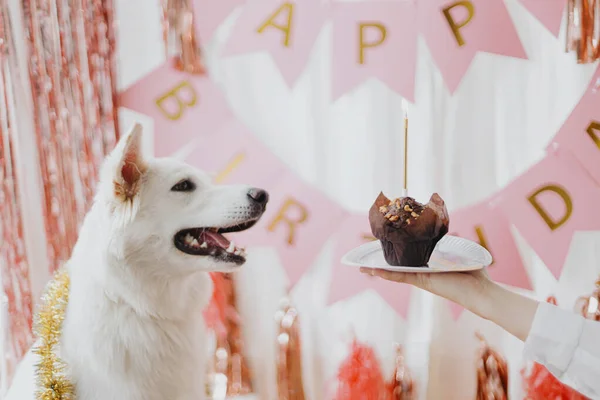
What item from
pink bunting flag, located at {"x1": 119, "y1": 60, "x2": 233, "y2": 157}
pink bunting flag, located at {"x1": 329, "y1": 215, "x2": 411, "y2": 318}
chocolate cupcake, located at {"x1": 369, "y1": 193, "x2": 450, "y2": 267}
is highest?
pink bunting flag, located at {"x1": 119, "y1": 60, "x2": 233, "y2": 157}

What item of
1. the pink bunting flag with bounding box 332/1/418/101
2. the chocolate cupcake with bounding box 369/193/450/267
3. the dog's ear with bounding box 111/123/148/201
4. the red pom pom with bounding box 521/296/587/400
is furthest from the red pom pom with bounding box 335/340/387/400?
the dog's ear with bounding box 111/123/148/201

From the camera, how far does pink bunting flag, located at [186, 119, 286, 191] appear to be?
5.70ft

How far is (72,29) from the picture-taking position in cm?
159

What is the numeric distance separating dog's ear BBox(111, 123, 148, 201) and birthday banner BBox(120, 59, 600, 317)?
2.05 ft

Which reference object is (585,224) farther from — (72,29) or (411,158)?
(72,29)

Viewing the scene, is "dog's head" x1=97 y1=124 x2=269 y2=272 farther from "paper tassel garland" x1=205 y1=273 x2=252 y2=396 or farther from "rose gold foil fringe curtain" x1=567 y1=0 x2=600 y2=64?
"rose gold foil fringe curtain" x1=567 y1=0 x2=600 y2=64

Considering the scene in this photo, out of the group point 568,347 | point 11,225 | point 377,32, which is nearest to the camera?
point 568,347

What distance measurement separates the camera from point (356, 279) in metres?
1.75

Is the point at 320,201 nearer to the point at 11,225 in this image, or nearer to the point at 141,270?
the point at 141,270

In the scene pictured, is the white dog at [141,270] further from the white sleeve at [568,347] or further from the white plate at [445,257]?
the white sleeve at [568,347]

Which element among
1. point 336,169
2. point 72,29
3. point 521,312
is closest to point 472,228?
point 336,169

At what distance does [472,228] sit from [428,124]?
1.19ft

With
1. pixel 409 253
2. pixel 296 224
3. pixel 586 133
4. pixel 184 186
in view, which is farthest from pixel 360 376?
pixel 586 133

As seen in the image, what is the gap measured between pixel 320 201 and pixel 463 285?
0.72 metres
